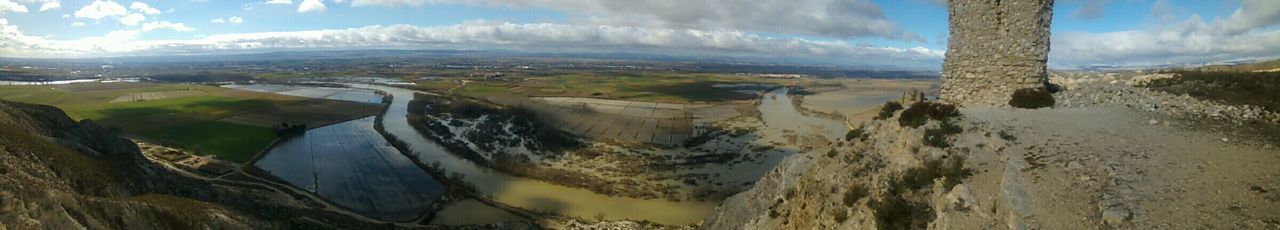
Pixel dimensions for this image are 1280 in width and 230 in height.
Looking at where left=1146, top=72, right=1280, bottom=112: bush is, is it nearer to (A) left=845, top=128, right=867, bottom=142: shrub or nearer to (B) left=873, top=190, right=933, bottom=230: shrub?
(A) left=845, top=128, right=867, bottom=142: shrub

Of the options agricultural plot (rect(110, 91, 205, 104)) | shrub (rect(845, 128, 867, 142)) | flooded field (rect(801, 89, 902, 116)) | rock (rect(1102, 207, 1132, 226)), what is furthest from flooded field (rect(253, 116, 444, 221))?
flooded field (rect(801, 89, 902, 116))

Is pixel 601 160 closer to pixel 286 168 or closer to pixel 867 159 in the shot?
pixel 286 168

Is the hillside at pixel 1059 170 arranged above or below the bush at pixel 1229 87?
below

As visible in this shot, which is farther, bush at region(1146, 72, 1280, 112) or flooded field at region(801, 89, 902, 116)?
flooded field at region(801, 89, 902, 116)

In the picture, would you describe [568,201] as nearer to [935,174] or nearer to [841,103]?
[935,174]

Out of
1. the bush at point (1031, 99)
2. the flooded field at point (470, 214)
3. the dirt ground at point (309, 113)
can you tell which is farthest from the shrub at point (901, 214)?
the dirt ground at point (309, 113)

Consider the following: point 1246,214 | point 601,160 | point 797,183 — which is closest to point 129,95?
point 601,160

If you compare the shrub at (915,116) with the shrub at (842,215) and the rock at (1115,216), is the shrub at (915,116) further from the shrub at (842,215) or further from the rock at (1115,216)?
the rock at (1115,216)
